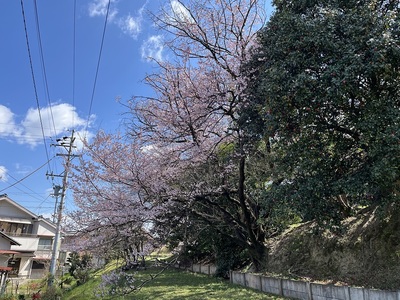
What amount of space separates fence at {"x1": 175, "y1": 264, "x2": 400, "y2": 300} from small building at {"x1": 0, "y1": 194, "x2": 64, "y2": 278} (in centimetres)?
2119

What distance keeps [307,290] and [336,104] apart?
4141mm

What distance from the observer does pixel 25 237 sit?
984 inches

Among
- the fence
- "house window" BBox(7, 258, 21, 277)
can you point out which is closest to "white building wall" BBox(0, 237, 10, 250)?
"house window" BBox(7, 258, 21, 277)

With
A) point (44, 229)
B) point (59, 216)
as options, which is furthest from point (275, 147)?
point (44, 229)

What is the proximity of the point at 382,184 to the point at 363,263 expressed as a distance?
9.02 feet

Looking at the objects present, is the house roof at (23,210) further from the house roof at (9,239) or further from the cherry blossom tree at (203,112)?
the cherry blossom tree at (203,112)

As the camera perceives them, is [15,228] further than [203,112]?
Yes

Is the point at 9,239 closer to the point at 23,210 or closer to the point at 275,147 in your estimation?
the point at 23,210

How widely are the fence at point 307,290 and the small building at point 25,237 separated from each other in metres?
21.2

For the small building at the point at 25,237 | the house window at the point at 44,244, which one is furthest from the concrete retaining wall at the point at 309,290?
the house window at the point at 44,244

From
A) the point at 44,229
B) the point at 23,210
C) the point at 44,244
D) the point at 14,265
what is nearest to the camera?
the point at 14,265

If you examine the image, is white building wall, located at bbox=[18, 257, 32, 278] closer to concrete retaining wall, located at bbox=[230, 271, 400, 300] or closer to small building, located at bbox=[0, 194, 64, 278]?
small building, located at bbox=[0, 194, 64, 278]

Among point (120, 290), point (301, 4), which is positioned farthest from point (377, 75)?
point (120, 290)

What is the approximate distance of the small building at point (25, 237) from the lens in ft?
78.9
